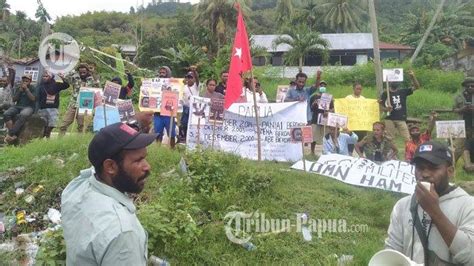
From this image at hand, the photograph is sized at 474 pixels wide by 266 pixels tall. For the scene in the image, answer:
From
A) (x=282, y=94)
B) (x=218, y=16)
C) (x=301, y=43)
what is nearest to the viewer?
(x=282, y=94)

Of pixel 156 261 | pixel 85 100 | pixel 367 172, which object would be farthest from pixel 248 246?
pixel 85 100

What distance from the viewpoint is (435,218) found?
10.4 feet

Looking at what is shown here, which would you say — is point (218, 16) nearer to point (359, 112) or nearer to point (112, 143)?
point (359, 112)

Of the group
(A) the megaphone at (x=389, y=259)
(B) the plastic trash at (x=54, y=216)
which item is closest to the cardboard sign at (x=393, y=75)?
(B) the plastic trash at (x=54, y=216)

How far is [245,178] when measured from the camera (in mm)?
8102

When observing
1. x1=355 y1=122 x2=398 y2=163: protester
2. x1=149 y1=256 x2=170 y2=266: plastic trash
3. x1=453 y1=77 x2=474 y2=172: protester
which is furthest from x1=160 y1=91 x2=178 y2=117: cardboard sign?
x1=149 y1=256 x2=170 y2=266: plastic trash

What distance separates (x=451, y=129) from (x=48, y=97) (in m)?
6.86

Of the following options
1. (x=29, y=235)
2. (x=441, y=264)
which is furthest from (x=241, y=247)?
(x=441, y=264)

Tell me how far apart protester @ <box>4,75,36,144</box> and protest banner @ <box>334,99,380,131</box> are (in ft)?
18.3

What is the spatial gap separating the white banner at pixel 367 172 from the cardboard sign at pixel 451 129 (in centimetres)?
82

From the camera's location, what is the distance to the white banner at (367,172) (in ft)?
28.8

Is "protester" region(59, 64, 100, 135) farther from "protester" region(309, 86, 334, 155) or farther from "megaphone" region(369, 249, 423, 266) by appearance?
"megaphone" region(369, 249, 423, 266)

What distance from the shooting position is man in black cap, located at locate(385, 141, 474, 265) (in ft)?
10.4

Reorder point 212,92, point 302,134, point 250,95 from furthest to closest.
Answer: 1. point 250,95
2. point 212,92
3. point 302,134
